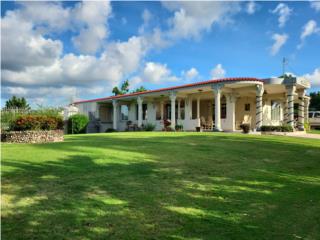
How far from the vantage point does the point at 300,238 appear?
3100mm

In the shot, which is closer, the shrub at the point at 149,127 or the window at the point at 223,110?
the window at the point at 223,110

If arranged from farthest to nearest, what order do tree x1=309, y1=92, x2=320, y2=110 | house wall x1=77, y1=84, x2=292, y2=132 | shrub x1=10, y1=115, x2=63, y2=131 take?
tree x1=309, y1=92, x2=320, y2=110
house wall x1=77, y1=84, x2=292, y2=132
shrub x1=10, y1=115, x2=63, y2=131

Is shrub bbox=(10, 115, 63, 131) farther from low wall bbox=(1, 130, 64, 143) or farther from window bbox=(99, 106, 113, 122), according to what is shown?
window bbox=(99, 106, 113, 122)

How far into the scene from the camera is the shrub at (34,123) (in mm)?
11672

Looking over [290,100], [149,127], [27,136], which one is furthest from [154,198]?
[149,127]

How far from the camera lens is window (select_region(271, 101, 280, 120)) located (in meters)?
23.4

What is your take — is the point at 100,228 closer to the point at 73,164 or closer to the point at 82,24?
the point at 73,164

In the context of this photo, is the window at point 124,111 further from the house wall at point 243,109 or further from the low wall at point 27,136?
the low wall at point 27,136

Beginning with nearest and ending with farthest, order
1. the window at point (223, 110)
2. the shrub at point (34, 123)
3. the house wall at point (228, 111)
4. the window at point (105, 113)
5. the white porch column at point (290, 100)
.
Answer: the shrub at point (34, 123) < the white porch column at point (290, 100) < the house wall at point (228, 111) < the window at point (223, 110) < the window at point (105, 113)

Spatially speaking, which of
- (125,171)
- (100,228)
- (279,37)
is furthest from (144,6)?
(100,228)

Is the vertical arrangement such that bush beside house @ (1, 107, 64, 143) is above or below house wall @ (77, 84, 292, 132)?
below

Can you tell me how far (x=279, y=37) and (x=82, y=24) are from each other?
11152 millimetres

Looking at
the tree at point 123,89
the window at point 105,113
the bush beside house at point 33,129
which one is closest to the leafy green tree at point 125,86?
the tree at point 123,89

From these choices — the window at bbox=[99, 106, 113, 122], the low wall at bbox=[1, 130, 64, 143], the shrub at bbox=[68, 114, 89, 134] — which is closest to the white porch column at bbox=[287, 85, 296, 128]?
the low wall at bbox=[1, 130, 64, 143]
